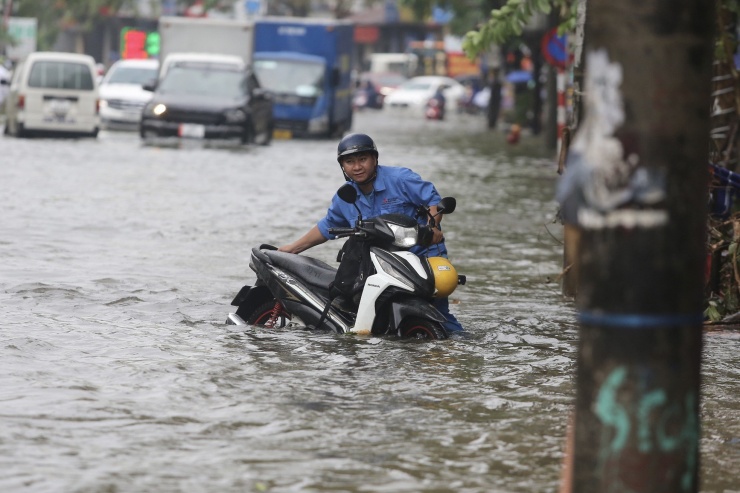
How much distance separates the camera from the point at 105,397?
7309mm

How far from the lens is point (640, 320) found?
4121 millimetres

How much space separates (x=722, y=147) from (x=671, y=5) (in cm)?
948

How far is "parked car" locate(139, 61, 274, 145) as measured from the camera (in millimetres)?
29656

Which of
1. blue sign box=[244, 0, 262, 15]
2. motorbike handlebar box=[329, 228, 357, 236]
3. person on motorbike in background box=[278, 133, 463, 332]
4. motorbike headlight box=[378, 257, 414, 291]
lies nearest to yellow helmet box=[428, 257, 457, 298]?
motorbike headlight box=[378, 257, 414, 291]

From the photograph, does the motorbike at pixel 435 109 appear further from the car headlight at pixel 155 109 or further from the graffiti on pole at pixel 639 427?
the graffiti on pole at pixel 639 427

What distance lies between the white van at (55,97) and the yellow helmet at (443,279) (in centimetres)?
2293

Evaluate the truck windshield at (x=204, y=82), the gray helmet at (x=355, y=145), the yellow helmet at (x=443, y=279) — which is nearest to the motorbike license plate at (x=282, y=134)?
the truck windshield at (x=204, y=82)

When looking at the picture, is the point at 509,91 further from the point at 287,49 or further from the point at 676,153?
the point at 676,153

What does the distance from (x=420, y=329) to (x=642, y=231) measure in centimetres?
501

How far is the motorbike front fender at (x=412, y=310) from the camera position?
29.2 ft

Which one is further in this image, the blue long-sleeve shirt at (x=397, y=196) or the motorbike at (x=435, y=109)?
the motorbike at (x=435, y=109)

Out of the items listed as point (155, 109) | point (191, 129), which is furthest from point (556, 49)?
point (155, 109)

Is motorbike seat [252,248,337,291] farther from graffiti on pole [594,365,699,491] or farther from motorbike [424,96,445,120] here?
motorbike [424,96,445,120]

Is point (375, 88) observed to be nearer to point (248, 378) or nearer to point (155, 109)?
point (155, 109)
